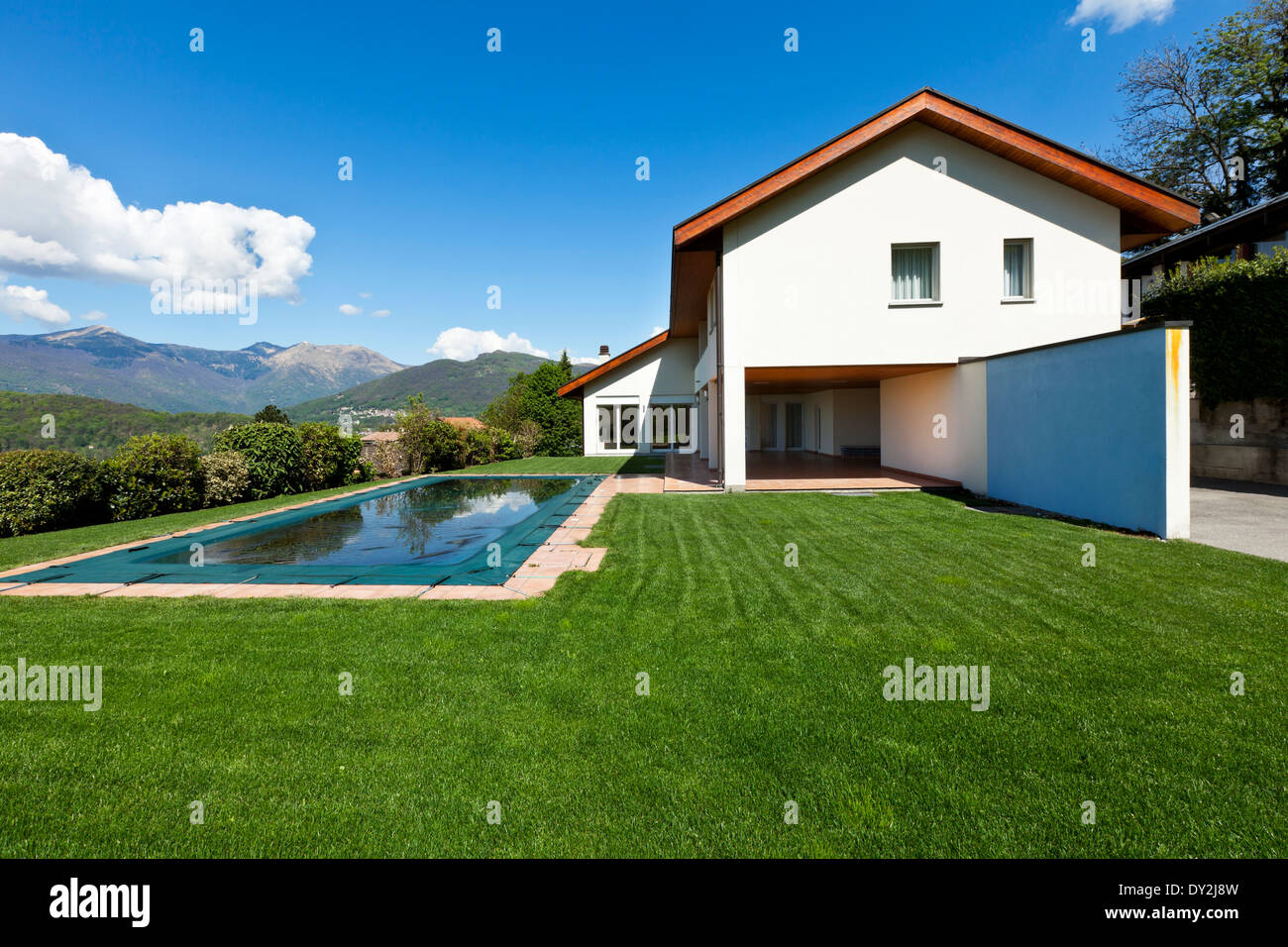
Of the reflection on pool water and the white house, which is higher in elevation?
the white house

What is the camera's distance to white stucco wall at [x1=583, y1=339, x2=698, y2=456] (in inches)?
1014

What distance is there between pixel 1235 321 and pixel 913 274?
623 cm

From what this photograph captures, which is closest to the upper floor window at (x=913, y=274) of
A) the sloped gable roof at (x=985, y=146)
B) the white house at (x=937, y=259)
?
the white house at (x=937, y=259)

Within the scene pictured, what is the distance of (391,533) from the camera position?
10.0 m

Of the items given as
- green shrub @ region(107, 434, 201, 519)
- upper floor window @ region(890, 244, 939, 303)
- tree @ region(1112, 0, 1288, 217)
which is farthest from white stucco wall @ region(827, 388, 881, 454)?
green shrub @ region(107, 434, 201, 519)

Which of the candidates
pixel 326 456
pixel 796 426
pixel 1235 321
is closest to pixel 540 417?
pixel 796 426

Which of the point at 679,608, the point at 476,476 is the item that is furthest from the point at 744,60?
the point at 679,608

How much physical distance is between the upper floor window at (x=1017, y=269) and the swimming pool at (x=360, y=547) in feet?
33.7

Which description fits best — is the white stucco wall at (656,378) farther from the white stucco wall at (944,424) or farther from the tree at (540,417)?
the white stucco wall at (944,424)

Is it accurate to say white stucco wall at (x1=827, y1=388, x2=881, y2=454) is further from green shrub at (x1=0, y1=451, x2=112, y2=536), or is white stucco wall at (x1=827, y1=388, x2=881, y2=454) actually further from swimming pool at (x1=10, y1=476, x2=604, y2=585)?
green shrub at (x1=0, y1=451, x2=112, y2=536)

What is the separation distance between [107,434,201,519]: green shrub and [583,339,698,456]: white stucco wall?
52.8ft

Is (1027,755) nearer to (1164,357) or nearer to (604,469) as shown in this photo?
(1164,357)

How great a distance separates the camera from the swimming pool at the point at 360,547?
660 centimetres

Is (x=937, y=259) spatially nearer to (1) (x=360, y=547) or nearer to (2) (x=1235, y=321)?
(2) (x=1235, y=321)
